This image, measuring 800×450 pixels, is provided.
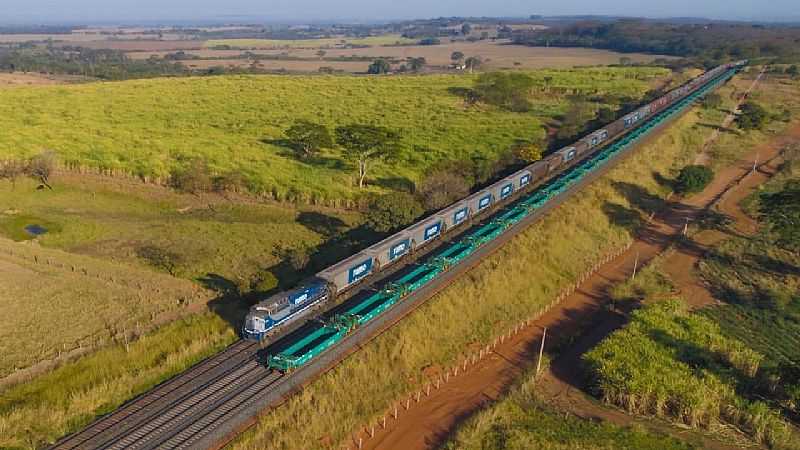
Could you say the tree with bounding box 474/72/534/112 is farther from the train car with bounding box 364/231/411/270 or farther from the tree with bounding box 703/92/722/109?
the train car with bounding box 364/231/411/270

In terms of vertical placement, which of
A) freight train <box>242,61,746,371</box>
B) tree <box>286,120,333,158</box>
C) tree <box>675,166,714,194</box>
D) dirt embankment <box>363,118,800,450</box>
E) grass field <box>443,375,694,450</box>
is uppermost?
tree <box>286,120,333,158</box>

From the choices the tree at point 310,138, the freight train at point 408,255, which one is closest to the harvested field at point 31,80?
the tree at point 310,138

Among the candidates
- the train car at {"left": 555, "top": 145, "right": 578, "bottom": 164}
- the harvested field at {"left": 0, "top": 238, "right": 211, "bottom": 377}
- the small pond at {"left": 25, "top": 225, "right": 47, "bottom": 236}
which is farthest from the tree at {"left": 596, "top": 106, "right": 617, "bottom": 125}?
the small pond at {"left": 25, "top": 225, "right": 47, "bottom": 236}

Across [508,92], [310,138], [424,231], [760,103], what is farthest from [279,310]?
[760,103]

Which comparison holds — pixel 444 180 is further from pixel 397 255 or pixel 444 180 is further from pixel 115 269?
pixel 115 269

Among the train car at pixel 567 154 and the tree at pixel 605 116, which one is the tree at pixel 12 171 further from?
the tree at pixel 605 116

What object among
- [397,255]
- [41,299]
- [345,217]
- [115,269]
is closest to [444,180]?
[345,217]
